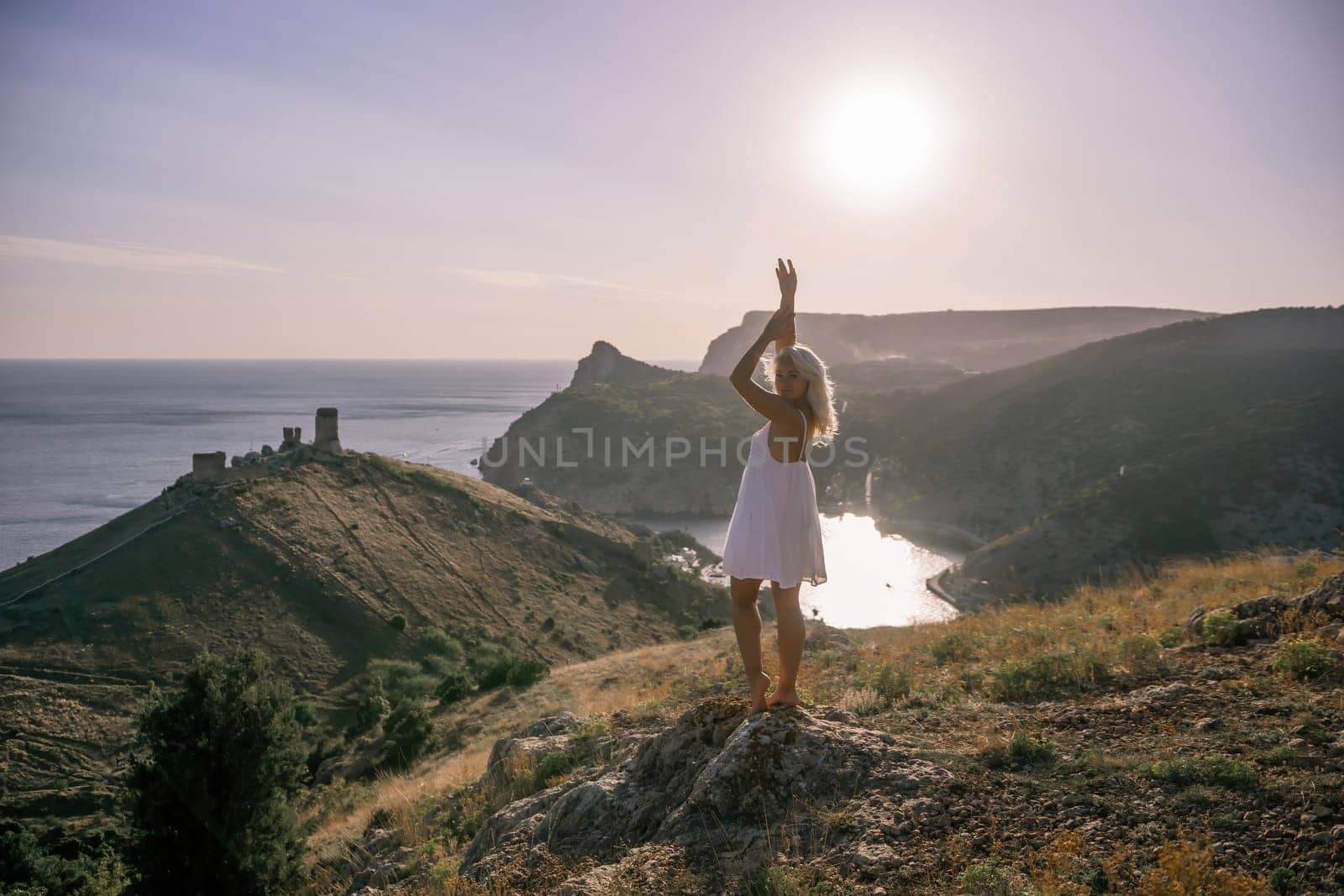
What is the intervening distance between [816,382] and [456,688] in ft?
55.9

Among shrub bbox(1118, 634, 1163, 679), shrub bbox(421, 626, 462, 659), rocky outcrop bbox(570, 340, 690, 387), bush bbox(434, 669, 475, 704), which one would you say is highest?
rocky outcrop bbox(570, 340, 690, 387)

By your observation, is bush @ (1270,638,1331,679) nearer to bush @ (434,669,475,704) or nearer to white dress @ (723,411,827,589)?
white dress @ (723,411,827,589)

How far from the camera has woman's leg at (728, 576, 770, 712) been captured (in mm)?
4992

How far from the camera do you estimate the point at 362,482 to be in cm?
3312

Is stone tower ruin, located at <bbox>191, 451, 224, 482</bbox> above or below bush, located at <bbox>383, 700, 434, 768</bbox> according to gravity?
above

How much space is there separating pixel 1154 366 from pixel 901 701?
75235mm

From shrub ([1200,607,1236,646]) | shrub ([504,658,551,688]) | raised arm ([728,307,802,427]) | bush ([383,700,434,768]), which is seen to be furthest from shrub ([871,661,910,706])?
shrub ([504,658,551,688])

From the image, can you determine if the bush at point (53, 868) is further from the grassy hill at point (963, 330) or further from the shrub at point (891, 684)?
the grassy hill at point (963, 330)

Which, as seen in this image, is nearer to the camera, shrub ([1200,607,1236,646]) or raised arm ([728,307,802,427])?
raised arm ([728,307,802,427])

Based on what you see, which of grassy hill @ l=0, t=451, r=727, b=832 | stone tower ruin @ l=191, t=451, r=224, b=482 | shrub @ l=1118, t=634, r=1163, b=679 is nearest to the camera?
shrub @ l=1118, t=634, r=1163, b=679

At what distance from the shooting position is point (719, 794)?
453 cm

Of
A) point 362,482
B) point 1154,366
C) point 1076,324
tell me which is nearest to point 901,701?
point 362,482

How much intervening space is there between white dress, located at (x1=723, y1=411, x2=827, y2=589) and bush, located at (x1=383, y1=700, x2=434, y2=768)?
12674 mm

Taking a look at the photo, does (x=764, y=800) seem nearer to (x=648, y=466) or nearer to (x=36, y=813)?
(x=36, y=813)
